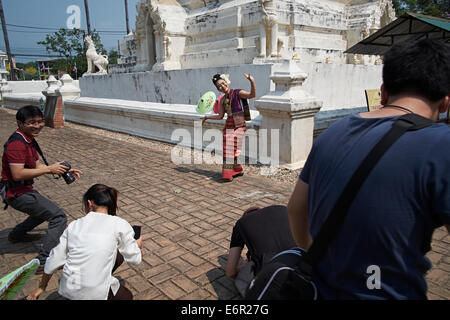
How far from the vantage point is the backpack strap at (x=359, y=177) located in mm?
1236

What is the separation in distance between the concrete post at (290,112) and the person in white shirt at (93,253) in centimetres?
385

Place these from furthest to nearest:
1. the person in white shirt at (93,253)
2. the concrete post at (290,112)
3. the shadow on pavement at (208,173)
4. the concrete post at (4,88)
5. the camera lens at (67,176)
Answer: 1. the concrete post at (4,88)
2. the shadow on pavement at (208,173)
3. the concrete post at (290,112)
4. the camera lens at (67,176)
5. the person in white shirt at (93,253)

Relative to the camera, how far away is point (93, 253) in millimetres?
2119

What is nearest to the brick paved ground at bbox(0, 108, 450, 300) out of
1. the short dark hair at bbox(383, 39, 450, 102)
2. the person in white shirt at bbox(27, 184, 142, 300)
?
the person in white shirt at bbox(27, 184, 142, 300)

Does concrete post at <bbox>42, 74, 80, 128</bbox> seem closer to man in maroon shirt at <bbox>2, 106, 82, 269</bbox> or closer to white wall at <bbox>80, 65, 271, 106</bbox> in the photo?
white wall at <bbox>80, 65, 271, 106</bbox>

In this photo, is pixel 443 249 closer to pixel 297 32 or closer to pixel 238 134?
pixel 238 134

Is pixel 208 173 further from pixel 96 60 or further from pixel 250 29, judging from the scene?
pixel 96 60

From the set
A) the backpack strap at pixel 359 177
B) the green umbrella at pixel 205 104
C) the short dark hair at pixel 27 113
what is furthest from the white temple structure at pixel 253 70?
the backpack strap at pixel 359 177

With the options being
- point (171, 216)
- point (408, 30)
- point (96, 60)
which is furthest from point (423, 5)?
point (171, 216)

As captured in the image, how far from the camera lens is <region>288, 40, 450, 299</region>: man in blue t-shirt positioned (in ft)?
3.93

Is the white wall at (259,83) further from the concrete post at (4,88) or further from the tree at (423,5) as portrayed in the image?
the tree at (423,5)

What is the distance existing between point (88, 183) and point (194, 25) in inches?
318

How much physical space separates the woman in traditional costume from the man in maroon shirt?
2.70 m

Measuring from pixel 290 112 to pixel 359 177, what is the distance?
4.33 meters
